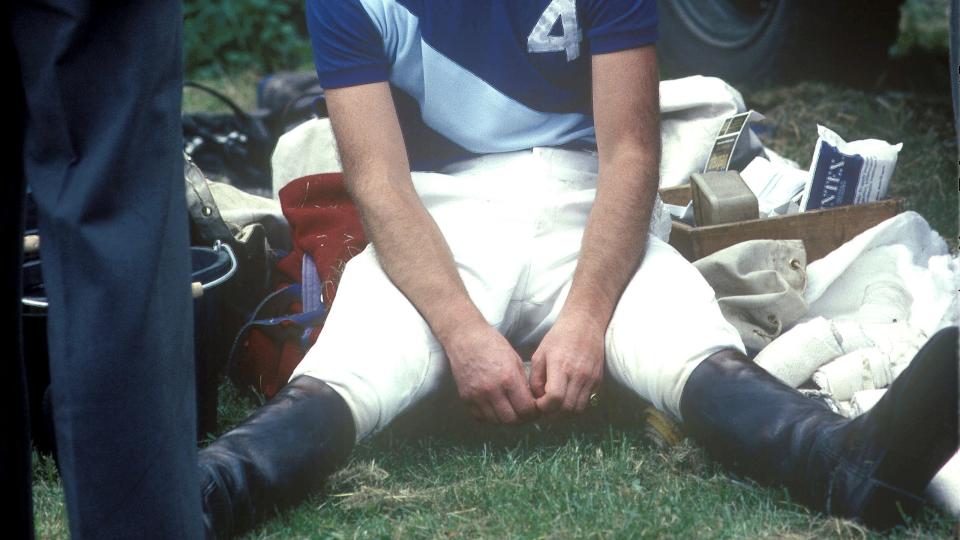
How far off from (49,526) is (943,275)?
2070 millimetres

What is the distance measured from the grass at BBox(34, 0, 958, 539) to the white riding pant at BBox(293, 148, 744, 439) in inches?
4.5

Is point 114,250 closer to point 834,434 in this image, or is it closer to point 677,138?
point 834,434

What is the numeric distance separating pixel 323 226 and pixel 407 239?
0.58 meters

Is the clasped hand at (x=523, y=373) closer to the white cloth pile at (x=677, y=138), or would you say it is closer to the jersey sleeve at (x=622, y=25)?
the jersey sleeve at (x=622, y=25)

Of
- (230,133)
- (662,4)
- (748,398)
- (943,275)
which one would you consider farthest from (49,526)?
(662,4)

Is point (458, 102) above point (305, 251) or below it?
above

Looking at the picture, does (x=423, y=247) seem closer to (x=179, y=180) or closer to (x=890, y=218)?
(x=179, y=180)

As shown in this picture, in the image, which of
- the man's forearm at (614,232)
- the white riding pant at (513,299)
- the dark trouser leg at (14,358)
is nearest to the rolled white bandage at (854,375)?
the white riding pant at (513,299)

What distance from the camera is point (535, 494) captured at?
2152mm

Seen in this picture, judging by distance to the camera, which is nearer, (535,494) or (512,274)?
(535,494)

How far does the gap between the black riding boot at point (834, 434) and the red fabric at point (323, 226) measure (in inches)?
39.4

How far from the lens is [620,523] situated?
2008 mm

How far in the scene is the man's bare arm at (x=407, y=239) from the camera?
2.27 metres

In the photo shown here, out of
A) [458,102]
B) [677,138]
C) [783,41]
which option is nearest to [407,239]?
[458,102]
